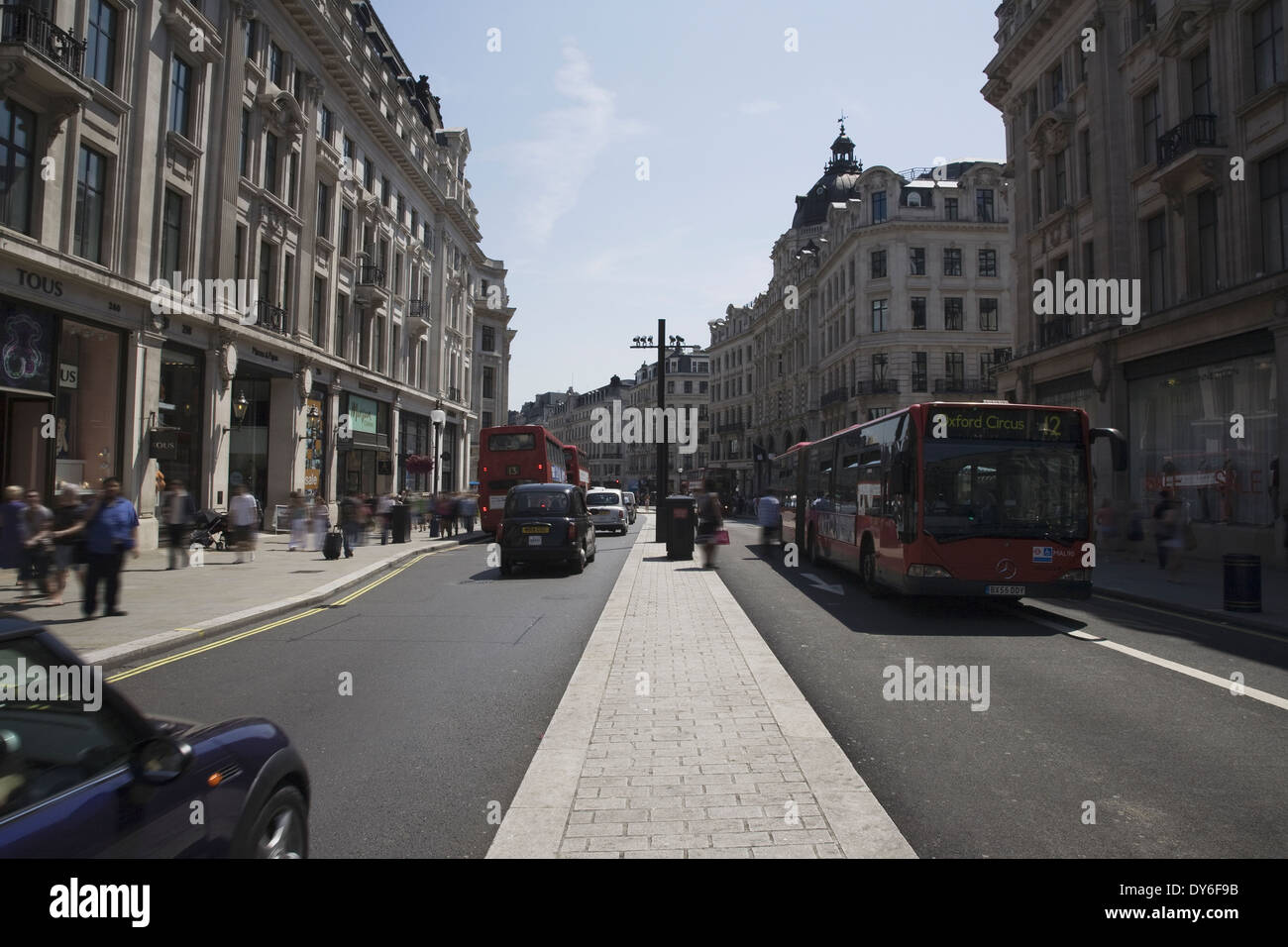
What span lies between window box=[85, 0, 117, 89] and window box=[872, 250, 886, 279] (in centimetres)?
A: 4583

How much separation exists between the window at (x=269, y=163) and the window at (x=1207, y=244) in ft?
90.9

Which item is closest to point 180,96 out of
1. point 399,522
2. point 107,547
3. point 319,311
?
point 319,311

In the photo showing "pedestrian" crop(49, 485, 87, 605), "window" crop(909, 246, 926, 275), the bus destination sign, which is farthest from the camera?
"window" crop(909, 246, 926, 275)

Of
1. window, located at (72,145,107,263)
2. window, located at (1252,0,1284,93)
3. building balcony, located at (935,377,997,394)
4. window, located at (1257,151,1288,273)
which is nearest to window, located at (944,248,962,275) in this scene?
building balcony, located at (935,377,997,394)

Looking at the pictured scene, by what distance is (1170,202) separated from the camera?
895 inches

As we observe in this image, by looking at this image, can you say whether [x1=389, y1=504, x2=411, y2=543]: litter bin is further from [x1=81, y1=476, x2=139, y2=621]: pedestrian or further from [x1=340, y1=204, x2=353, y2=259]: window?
[x1=81, y1=476, x2=139, y2=621]: pedestrian

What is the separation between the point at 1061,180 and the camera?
29.3 m

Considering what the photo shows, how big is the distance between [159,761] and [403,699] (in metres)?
4.69

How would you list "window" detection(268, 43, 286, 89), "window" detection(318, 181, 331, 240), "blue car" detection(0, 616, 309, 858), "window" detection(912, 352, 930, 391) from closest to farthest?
"blue car" detection(0, 616, 309, 858), "window" detection(268, 43, 286, 89), "window" detection(318, 181, 331, 240), "window" detection(912, 352, 930, 391)

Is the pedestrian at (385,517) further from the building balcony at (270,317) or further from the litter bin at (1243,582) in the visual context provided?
the litter bin at (1243,582)

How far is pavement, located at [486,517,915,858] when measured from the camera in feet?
12.6

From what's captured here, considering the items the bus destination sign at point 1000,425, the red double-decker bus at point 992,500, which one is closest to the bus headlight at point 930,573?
the red double-decker bus at point 992,500

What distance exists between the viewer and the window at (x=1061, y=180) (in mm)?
28578

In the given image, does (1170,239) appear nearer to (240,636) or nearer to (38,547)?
(240,636)
